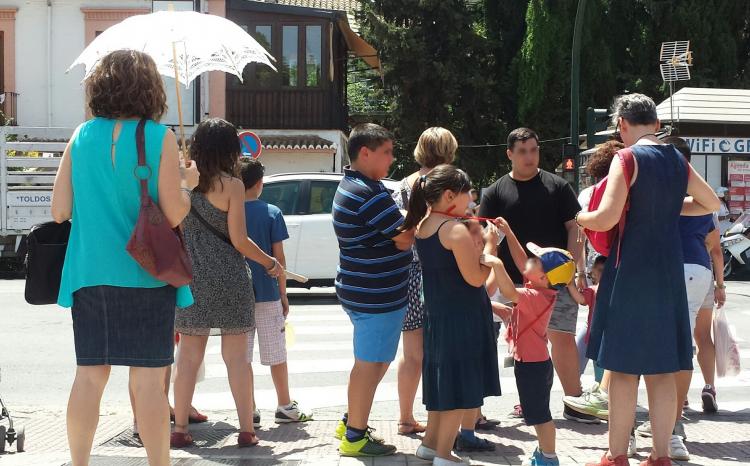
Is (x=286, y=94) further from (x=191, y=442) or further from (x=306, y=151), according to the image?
(x=191, y=442)

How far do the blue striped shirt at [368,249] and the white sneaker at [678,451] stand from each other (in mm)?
1686

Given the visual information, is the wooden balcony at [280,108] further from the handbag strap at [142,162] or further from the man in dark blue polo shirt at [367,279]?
the handbag strap at [142,162]

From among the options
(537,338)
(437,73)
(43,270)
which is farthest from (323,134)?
(43,270)

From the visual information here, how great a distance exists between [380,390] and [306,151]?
19.1m

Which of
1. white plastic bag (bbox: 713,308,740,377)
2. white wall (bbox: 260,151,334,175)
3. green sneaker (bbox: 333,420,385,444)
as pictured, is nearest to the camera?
green sneaker (bbox: 333,420,385,444)

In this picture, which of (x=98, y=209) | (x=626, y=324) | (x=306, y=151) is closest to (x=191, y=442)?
(x=98, y=209)

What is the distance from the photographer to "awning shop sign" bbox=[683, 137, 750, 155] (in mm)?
21672

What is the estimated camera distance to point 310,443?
5637 mm

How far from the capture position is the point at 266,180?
12.9 meters

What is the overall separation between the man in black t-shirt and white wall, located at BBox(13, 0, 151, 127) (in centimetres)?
2221

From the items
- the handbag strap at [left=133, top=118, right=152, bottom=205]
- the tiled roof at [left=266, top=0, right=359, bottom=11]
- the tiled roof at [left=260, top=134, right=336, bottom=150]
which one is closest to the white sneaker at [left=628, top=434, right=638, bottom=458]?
the handbag strap at [left=133, top=118, right=152, bottom=205]

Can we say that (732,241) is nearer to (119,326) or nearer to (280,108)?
(280,108)

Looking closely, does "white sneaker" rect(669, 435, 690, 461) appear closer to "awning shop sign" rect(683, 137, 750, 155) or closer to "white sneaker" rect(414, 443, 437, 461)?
"white sneaker" rect(414, 443, 437, 461)

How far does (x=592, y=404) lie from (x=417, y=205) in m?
2.09
